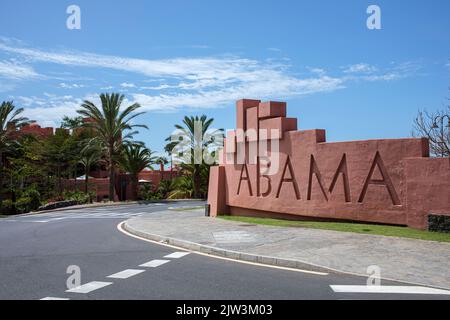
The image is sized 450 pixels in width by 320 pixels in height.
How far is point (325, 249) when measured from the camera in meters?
10.1

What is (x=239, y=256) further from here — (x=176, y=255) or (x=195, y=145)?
(x=195, y=145)

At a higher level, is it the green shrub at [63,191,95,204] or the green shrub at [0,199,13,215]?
the green shrub at [63,191,95,204]

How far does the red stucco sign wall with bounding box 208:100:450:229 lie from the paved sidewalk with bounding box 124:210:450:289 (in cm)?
202

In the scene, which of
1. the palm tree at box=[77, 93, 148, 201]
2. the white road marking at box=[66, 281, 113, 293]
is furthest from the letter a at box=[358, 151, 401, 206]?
the palm tree at box=[77, 93, 148, 201]

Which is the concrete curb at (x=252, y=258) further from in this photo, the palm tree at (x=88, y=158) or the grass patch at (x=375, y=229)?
the palm tree at (x=88, y=158)

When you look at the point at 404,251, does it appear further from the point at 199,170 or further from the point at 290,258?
the point at 199,170

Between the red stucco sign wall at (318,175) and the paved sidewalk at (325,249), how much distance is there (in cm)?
202

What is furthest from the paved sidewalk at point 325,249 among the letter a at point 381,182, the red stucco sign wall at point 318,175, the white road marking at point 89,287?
the white road marking at point 89,287

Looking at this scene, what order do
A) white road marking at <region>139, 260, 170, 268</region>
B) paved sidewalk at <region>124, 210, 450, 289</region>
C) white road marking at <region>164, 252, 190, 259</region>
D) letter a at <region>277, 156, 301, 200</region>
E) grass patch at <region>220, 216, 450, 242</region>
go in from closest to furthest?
paved sidewalk at <region>124, 210, 450, 289</region>
white road marking at <region>139, 260, 170, 268</region>
white road marking at <region>164, 252, 190, 259</region>
grass patch at <region>220, 216, 450, 242</region>
letter a at <region>277, 156, 301, 200</region>

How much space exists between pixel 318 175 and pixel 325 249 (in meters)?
5.86

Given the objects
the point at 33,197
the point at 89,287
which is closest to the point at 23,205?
the point at 33,197

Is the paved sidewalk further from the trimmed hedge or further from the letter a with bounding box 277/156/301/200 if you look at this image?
the letter a with bounding box 277/156/301/200

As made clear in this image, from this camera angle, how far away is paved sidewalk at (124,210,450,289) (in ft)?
26.7

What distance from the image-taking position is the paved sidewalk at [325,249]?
8.14 m
